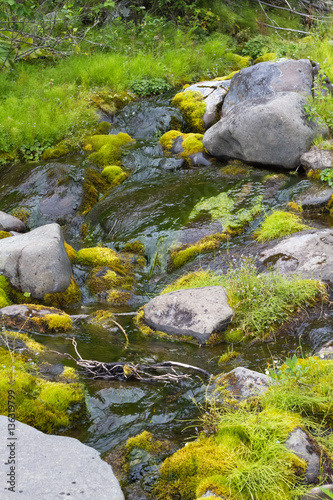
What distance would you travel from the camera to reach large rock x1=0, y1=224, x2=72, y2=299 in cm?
665

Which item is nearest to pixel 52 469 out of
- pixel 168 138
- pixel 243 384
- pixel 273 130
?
pixel 243 384

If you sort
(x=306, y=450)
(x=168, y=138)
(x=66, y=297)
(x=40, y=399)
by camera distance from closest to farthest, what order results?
(x=306, y=450) < (x=40, y=399) < (x=66, y=297) < (x=168, y=138)

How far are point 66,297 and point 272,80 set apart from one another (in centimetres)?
724

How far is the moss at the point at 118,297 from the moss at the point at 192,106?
638cm

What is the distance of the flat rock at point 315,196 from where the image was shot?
7750 millimetres

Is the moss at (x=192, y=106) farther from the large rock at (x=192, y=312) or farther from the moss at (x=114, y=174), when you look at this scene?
the large rock at (x=192, y=312)

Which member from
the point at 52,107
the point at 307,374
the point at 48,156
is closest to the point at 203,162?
the point at 48,156

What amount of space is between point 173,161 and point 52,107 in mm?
4411

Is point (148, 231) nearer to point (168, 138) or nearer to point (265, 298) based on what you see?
point (265, 298)

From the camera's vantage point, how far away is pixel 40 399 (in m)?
3.95

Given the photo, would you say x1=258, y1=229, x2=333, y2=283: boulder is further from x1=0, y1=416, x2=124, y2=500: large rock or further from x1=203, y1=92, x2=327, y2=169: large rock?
x1=0, y1=416, x2=124, y2=500: large rock

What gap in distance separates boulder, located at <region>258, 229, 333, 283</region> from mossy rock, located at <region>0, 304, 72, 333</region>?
3013 millimetres

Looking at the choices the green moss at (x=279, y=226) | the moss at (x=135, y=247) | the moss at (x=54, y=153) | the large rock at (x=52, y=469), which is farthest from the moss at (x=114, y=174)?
the large rock at (x=52, y=469)

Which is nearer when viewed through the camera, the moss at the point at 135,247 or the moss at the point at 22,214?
the moss at the point at 135,247
